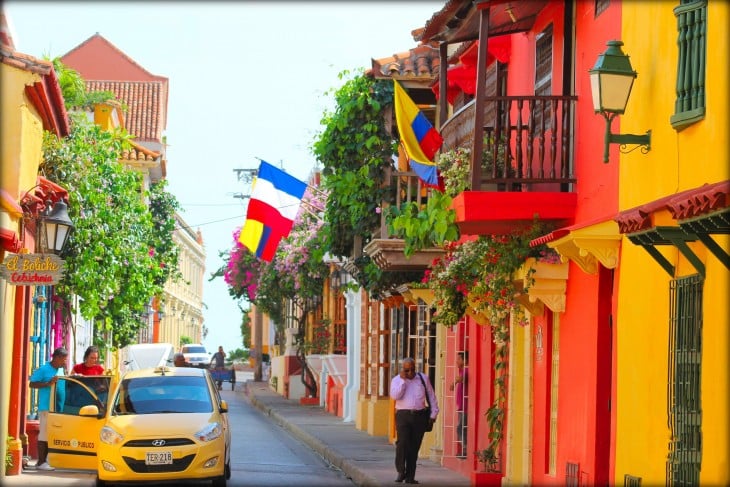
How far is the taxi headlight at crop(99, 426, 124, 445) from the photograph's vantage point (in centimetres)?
1700

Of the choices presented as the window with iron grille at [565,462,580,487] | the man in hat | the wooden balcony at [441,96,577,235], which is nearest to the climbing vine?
the man in hat

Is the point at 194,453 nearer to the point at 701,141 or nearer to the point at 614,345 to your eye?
the point at 614,345

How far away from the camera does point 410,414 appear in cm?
1886

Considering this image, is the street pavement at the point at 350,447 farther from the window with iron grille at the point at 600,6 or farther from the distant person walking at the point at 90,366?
the window with iron grille at the point at 600,6

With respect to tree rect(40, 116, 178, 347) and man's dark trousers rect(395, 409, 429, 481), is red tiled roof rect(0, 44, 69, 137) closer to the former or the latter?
tree rect(40, 116, 178, 347)

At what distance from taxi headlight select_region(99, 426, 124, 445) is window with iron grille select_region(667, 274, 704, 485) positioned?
8144 millimetres

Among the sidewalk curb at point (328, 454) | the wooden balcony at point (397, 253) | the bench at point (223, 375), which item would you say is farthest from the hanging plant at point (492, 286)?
the bench at point (223, 375)

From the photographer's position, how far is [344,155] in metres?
25.3

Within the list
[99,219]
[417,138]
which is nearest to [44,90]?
[417,138]

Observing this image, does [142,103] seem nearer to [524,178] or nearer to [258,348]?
[258,348]

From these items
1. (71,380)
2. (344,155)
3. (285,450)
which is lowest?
(285,450)

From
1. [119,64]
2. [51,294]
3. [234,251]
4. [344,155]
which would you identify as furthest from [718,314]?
[119,64]

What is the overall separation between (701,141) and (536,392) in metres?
6.66

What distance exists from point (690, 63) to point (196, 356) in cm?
5455
